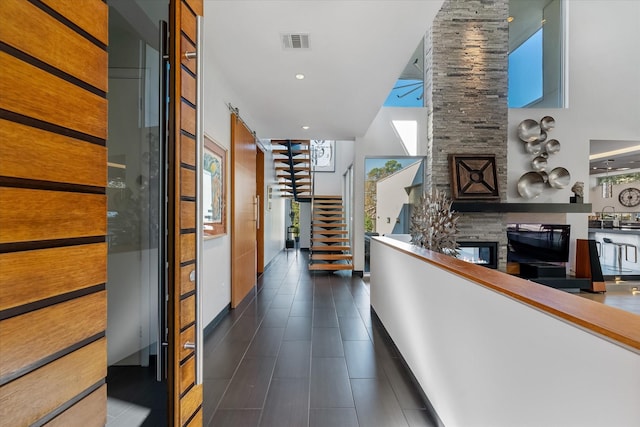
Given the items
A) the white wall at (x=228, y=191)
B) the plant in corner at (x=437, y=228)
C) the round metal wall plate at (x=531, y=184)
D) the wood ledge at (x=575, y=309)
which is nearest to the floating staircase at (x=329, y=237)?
the white wall at (x=228, y=191)

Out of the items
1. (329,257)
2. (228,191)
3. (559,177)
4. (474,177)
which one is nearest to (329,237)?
(329,257)

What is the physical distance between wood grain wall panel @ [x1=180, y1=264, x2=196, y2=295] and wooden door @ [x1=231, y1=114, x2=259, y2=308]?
2.47m

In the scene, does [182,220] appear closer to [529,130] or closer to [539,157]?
[529,130]

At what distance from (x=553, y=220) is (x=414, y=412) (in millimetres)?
5743

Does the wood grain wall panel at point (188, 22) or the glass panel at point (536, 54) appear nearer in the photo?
the wood grain wall panel at point (188, 22)

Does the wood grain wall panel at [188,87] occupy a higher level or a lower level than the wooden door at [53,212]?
higher

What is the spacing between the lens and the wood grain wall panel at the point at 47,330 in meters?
0.74

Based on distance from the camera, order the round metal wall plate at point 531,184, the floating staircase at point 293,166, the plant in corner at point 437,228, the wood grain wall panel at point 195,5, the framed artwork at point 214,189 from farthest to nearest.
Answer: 1. the floating staircase at point 293,166
2. the round metal wall plate at point 531,184
3. the plant in corner at point 437,228
4. the framed artwork at point 214,189
5. the wood grain wall panel at point 195,5

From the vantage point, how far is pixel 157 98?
57.5 inches

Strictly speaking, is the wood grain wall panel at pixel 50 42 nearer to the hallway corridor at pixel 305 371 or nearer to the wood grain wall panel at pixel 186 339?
the wood grain wall panel at pixel 186 339

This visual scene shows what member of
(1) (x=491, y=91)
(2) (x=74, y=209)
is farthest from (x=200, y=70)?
(1) (x=491, y=91)

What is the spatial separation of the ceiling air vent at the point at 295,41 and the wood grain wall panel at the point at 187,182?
1.84 m

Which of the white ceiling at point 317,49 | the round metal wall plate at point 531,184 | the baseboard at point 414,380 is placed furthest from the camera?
the round metal wall plate at point 531,184

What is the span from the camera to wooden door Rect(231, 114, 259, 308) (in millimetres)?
3836
